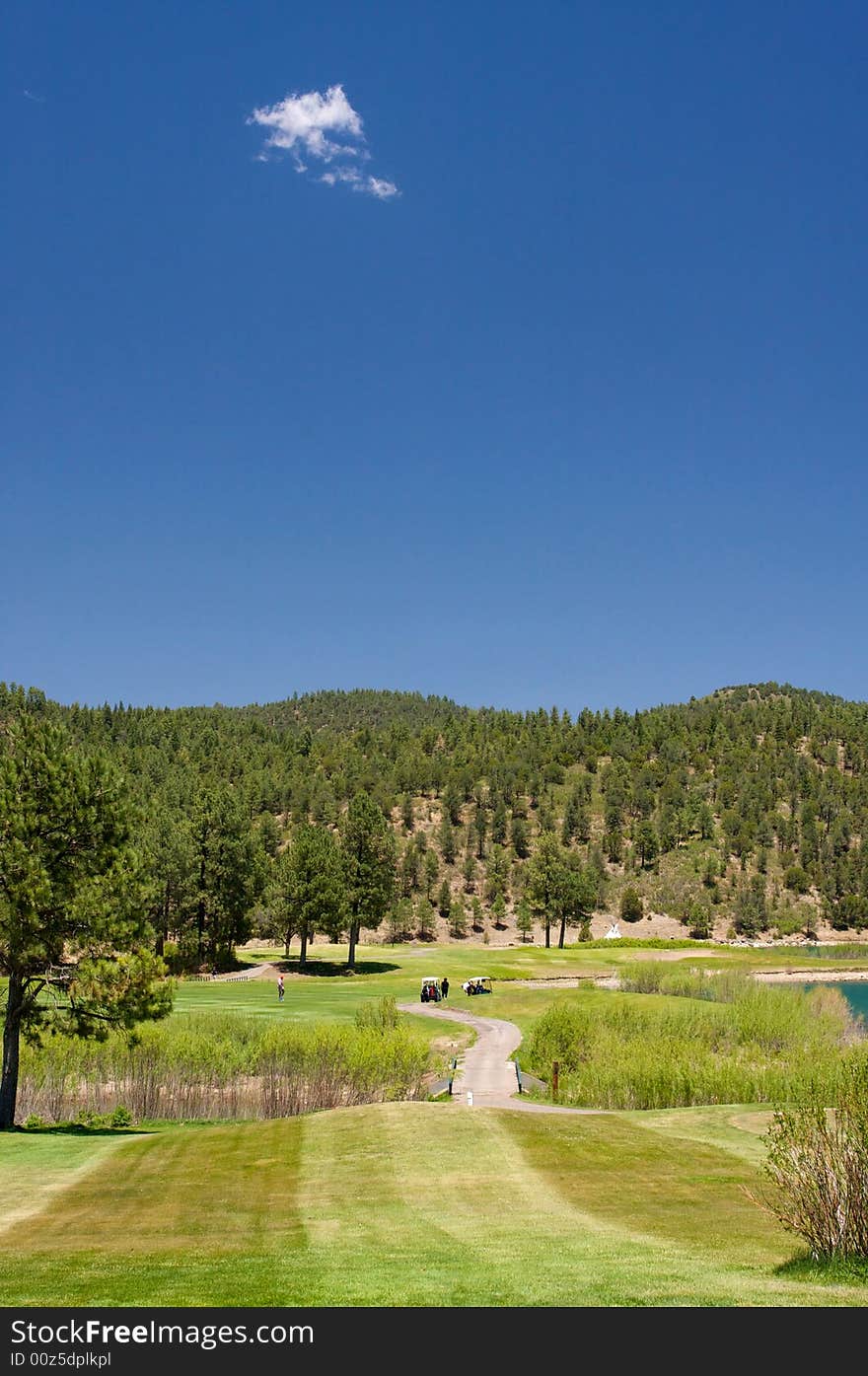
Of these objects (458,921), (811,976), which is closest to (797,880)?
(458,921)

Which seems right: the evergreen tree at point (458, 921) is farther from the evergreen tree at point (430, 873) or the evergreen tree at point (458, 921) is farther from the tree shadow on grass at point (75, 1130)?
the tree shadow on grass at point (75, 1130)

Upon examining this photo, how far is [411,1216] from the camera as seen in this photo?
15.5 metres

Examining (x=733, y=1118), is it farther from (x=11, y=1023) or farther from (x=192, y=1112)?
(x=11, y=1023)

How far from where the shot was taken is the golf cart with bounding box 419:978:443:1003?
55.9 meters

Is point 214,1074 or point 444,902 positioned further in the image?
point 444,902

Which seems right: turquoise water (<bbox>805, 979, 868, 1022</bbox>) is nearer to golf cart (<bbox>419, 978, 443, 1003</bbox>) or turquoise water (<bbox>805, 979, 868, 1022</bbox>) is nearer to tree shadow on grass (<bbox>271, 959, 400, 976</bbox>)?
golf cart (<bbox>419, 978, 443, 1003</bbox>)

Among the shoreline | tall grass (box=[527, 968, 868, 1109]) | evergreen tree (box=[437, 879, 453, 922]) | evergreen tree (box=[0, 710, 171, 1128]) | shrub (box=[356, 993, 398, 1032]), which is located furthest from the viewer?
evergreen tree (box=[437, 879, 453, 922])

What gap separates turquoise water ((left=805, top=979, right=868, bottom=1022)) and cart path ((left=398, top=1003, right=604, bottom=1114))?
22.0m

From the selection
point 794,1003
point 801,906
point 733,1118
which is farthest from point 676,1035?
point 801,906

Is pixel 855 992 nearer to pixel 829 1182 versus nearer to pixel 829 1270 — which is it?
pixel 829 1270

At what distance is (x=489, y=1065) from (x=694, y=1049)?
7735 mm

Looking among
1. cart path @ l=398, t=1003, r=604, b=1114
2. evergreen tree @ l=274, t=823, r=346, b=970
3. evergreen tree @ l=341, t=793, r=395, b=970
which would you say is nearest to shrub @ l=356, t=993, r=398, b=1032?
cart path @ l=398, t=1003, r=604, b=1114

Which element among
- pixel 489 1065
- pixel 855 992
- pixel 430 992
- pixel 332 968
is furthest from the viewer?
pixel 855 992
